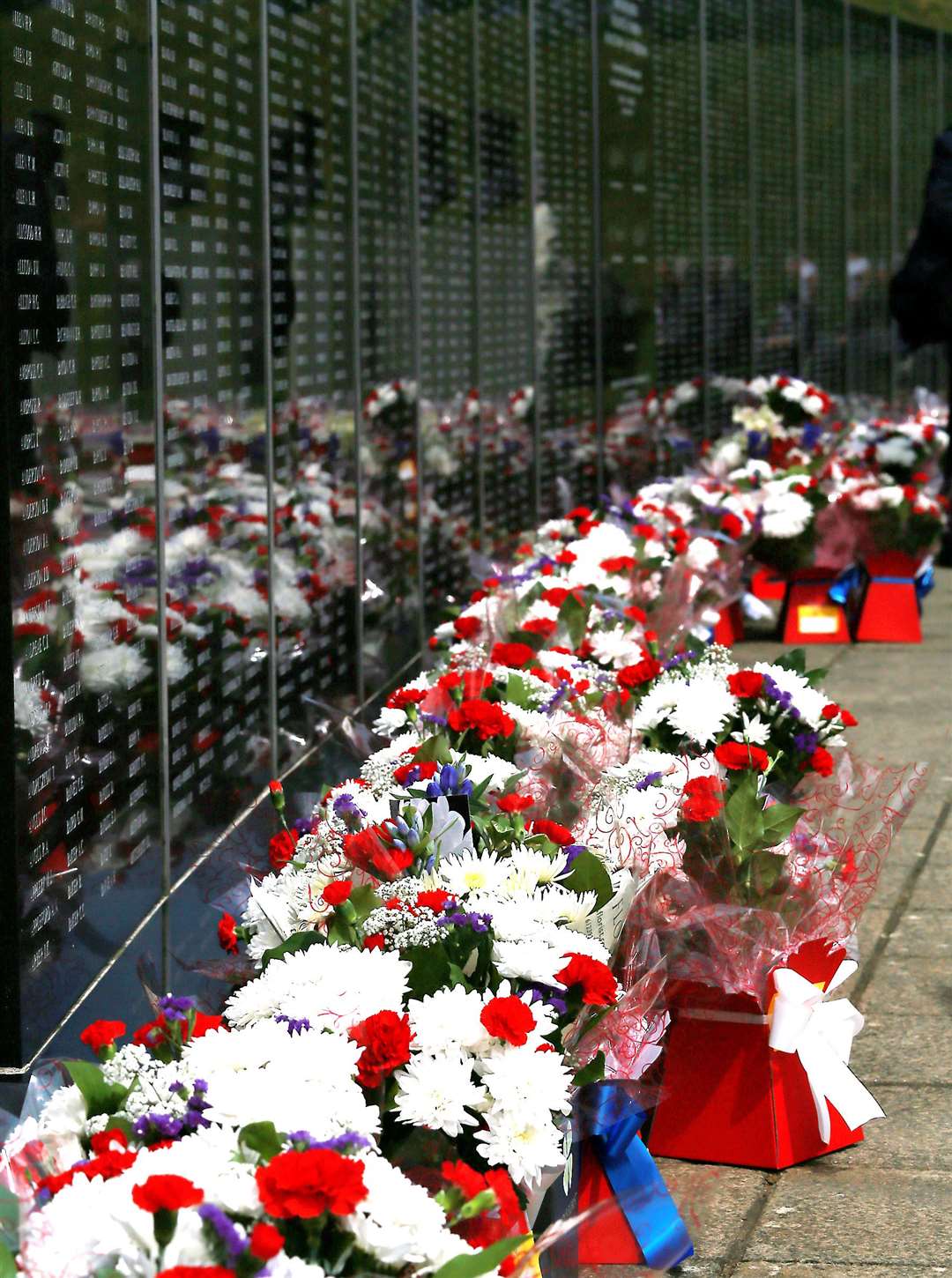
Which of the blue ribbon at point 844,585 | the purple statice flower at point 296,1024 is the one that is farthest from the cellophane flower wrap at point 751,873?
the blue ribbon at point 844,585

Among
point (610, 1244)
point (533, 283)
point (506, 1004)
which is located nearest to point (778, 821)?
point (610, 1244)

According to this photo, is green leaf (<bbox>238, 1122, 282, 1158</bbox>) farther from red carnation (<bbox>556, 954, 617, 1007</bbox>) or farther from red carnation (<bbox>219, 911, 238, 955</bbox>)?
red carnation (<bbox>219, 911, 238, 955</bbox>)

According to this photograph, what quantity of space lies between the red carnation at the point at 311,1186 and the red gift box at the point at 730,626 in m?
6.66

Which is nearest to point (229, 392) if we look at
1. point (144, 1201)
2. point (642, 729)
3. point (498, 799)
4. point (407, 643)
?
point (642, 729)

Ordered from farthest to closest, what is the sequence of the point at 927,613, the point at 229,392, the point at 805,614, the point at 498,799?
the point at 927,613, the point at 805,614, the point at 229,392, the point at 498,799

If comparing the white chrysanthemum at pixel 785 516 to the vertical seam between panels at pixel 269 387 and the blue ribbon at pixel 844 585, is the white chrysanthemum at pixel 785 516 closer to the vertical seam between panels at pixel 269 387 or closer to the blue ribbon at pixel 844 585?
the blue ribbon at pixel 844 585

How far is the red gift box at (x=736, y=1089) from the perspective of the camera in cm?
354

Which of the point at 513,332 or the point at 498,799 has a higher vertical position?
the point at 513,332

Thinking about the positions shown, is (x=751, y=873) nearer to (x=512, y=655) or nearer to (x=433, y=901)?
(x=433, y=901)

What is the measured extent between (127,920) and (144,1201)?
1780 mm

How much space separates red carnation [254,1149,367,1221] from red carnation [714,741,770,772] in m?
1.75

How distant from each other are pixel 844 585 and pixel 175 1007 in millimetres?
6800

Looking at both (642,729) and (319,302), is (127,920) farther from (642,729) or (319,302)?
(319,302)

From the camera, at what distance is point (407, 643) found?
21.3 ft
